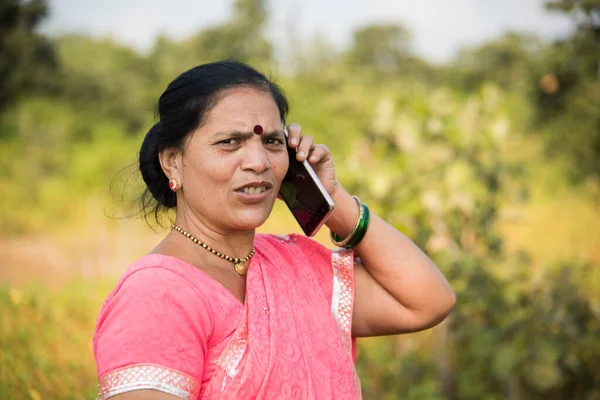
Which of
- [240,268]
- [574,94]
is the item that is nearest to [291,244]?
[240,268]

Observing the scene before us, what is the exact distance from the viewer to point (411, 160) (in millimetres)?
4438

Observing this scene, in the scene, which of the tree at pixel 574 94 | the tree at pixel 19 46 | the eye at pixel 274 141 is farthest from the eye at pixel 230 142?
the tree at pixel 19 46

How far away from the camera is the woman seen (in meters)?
1.47

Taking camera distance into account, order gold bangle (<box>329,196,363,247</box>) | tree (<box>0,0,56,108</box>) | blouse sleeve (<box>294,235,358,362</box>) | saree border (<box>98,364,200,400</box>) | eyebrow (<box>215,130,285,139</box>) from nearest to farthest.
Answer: saree border (<box>98,364,200,400</box>), eyebrow (<box>215,130,285,139</box>), blouse sleeve (<box>294,235,358,362</box>), gold bangle (<box>329,196,363,247</box>), tree (<box>0,0,56,108</box>)

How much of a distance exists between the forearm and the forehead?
1.40 ft

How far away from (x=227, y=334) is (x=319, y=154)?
732mm

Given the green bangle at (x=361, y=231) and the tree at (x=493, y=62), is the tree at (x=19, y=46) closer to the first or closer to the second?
the green bangle at (x=361, y=231)

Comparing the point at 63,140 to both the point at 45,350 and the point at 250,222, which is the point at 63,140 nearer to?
the point at 45,350

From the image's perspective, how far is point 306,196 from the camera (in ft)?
6.84

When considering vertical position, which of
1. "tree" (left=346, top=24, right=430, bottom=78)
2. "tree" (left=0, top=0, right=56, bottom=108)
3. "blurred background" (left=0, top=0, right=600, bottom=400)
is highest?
"tree" (left=346, top=24, right=430, bottom=78)

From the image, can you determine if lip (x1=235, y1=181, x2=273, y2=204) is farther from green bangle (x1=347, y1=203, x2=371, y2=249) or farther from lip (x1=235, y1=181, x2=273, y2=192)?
green bangle (x1=347, y1=203, x2=371, y2=249)

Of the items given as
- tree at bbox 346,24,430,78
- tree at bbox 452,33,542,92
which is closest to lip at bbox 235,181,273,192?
tree at bbox 452,33,542,92

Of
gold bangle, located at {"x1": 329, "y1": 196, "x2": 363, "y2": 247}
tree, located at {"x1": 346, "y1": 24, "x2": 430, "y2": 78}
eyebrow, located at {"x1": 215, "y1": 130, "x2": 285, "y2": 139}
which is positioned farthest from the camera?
tree, located at {"x1": 346, "y1": 24, "x2": 430, "y2": 78}

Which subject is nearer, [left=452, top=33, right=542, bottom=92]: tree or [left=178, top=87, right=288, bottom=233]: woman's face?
[left=178, top=87, right=288, bottom=233]: woman's face
